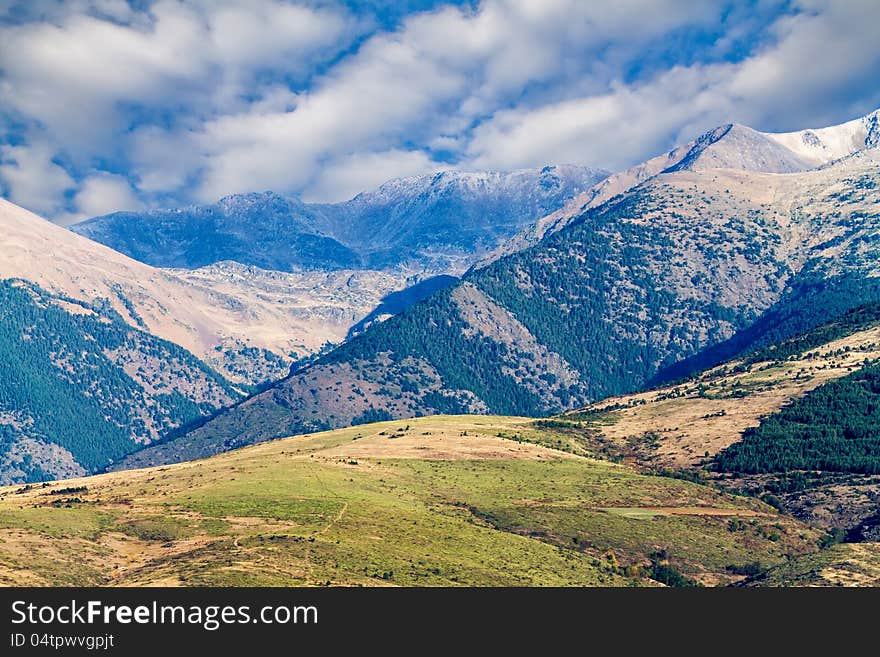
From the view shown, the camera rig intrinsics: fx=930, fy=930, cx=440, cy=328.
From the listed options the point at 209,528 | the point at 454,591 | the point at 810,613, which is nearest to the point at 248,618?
the point at 454,591

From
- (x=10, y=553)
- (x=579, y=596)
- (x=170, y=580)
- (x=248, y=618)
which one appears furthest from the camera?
(x=10, y=553)

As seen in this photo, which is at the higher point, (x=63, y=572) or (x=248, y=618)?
(x=63, y=572)

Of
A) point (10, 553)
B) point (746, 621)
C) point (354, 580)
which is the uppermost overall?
point (10, 553)

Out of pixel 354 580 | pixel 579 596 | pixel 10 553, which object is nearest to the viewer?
pixel 579 596

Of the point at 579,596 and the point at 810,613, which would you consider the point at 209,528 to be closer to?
the point at 579,596

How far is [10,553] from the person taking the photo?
170875 mm

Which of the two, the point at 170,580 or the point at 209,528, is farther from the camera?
A: the point at 209,528

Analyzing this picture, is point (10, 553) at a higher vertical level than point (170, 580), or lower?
higher

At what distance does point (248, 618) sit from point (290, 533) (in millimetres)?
104934

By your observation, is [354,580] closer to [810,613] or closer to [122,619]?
[122,619]

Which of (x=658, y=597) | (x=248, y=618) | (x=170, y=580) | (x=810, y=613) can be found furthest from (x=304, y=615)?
(x=170, y=580)

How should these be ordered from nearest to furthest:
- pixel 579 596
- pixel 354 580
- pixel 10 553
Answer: pixel 579 596 → pixel 354 580 → pixel 10 553

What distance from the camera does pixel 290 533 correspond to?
19062 cm

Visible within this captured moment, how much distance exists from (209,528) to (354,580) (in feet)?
185
